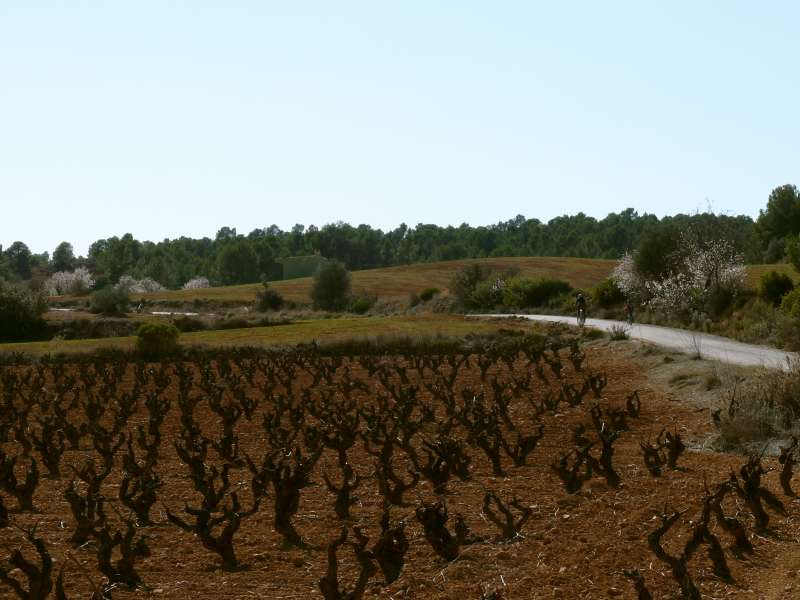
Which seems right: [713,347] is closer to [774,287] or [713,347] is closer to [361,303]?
[774,287]

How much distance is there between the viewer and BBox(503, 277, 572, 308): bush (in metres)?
67.6

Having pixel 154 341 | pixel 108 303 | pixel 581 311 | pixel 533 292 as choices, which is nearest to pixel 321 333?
pixel 154 341

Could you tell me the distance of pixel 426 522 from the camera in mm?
9430

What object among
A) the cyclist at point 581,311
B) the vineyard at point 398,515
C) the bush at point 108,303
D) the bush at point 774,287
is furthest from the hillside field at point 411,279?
the vineyard at point 398,515

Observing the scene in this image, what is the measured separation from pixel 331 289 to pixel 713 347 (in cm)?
→ 5512

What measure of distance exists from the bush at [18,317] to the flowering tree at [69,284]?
6611 centimetres

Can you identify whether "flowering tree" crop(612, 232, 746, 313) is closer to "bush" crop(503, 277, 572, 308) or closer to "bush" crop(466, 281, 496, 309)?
"bush" crop(503, 277, 572, 308)

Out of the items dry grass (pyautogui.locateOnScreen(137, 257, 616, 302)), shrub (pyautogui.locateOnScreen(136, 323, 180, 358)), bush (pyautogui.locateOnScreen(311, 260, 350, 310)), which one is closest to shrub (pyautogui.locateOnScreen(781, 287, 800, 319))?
→ shrub (pyautogui.locateOnScreen(136, 323, 180, 358))

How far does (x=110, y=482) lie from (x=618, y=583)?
7998 mm

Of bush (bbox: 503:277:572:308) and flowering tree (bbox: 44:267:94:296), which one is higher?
flowering tree (bbox: 44:267:94:296)

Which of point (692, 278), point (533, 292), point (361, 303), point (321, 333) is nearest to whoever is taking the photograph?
point (321, 333)

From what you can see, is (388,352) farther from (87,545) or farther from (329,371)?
(87,545)

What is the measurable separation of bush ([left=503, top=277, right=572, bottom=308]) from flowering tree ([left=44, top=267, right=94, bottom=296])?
269 feet

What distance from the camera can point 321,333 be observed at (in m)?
48.7
